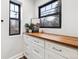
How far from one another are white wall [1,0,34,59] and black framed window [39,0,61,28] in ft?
1.74

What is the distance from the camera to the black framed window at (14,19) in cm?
259

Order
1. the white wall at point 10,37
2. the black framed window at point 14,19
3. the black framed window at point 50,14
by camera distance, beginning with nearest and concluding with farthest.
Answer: the white wall at point 10,37, the black framed window at point 50,14, the black framed window at point 14,19

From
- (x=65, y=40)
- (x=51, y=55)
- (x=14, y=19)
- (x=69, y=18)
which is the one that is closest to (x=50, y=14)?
(x=69, y=18)

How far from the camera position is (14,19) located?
2750 mm

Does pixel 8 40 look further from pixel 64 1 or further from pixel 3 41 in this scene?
pixel 64 1

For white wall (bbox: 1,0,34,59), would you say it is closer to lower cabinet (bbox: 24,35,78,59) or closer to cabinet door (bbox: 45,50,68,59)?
lower cabinet (bbox: 24,35,78,59)

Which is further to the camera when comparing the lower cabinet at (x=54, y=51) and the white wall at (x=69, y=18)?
the white wall at (x=69, y=18)

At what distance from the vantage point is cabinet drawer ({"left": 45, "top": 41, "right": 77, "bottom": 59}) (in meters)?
1.02

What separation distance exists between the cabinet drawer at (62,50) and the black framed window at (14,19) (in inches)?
62.1

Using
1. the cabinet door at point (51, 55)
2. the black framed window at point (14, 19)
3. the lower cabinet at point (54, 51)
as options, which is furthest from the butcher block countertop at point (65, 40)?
the black framed window at point (14, 19)

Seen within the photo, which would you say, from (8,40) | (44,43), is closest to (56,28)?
(44,43)

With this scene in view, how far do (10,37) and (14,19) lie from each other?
2.30 ft

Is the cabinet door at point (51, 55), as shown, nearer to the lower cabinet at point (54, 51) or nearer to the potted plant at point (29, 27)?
the lower cabinet at point (54, 51)

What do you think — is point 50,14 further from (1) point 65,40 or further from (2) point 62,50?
(2) point 62,50
